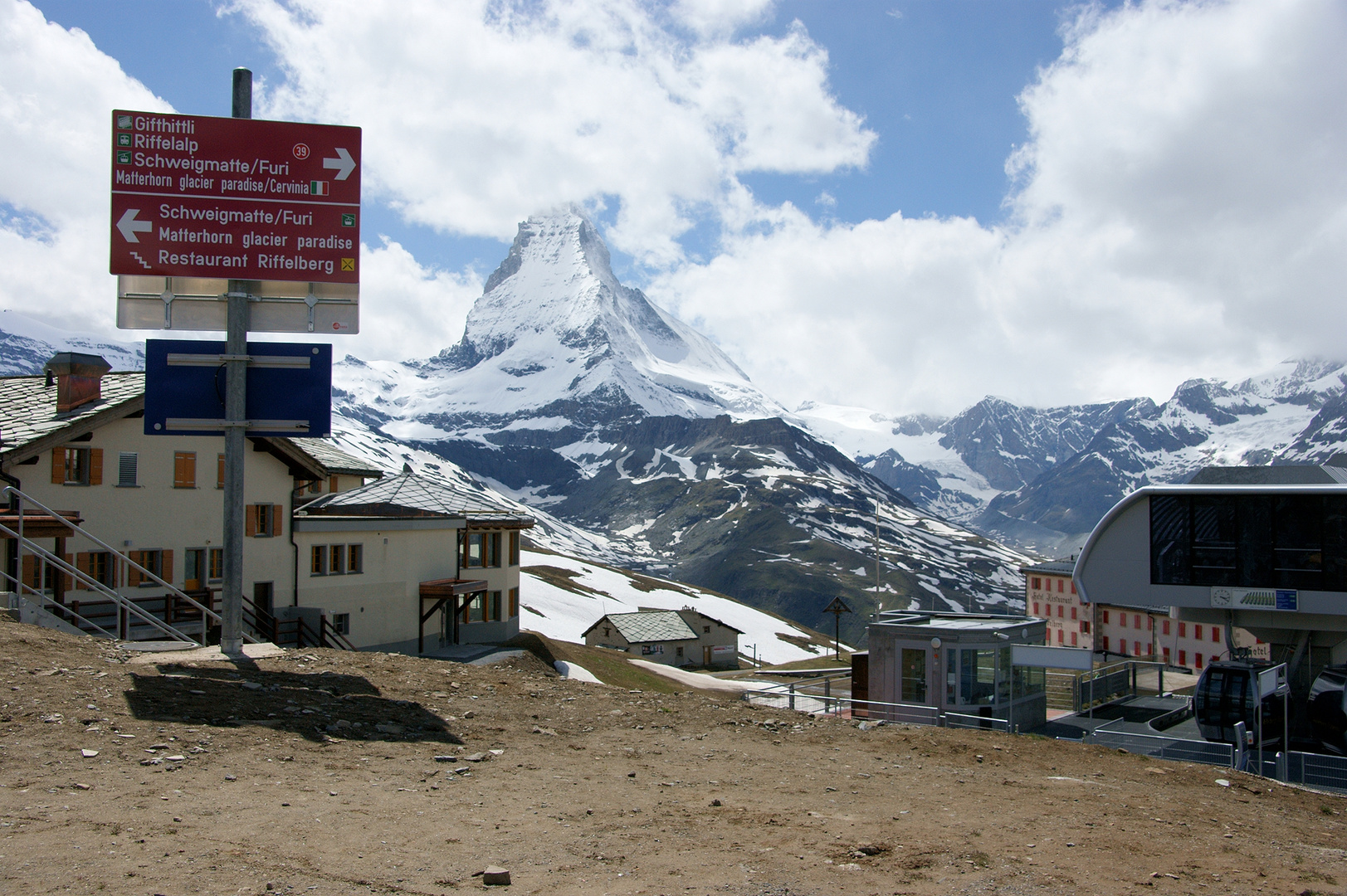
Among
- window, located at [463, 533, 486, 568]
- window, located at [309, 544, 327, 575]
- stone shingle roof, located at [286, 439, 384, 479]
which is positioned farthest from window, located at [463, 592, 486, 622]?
stone shingle roof, located at [286, 439, 384, 479]

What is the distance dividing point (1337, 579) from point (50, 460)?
1670 inches

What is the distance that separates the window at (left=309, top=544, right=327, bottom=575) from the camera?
3597 cm

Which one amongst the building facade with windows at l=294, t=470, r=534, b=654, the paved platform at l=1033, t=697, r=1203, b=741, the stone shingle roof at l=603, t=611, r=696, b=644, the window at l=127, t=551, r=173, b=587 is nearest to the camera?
the window at l=127, t=551, r=173, b=587

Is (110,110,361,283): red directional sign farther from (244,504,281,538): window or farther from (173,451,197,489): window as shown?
(244,504,281,538): window

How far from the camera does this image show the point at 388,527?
1538 inches

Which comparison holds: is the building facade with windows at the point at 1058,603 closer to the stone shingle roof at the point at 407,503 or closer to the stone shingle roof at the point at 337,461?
the stone shingle roof at the point at 407,503

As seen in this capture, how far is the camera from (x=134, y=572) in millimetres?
29844

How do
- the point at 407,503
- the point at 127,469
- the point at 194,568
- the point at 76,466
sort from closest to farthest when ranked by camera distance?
the point at 76,466 → the point at 127,469 → the point at 194,568 → the point at 407,503

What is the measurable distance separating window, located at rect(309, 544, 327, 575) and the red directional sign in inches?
778

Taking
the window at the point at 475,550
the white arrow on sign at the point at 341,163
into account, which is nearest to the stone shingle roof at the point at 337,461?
the window at the point at 475,550

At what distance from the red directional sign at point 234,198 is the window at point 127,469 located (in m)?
14.7

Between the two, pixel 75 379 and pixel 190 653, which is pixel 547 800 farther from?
pixel 75 379

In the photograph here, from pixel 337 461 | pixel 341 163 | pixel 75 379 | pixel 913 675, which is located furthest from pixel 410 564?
pixel 341 163

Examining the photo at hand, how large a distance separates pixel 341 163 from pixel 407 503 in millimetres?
25328
